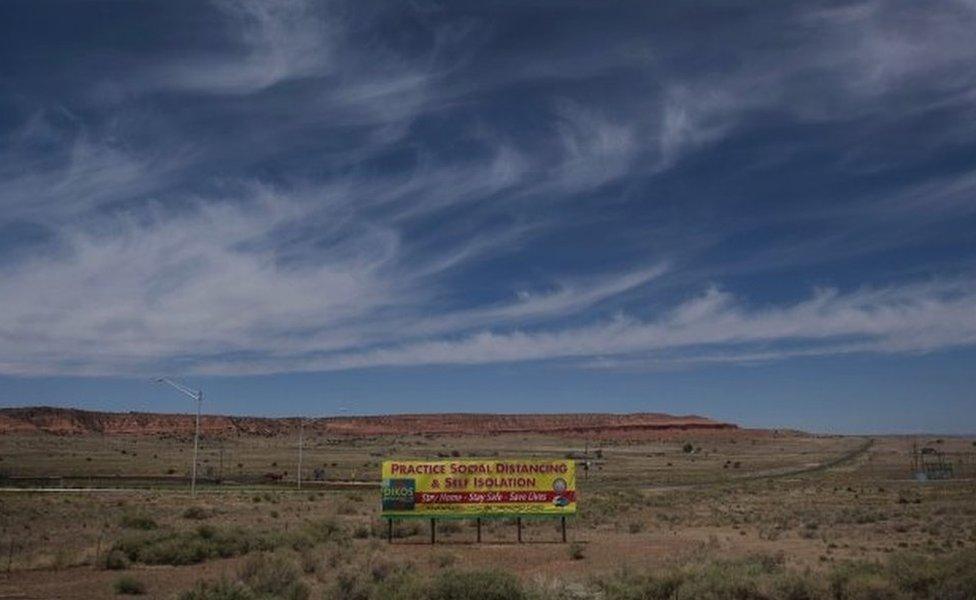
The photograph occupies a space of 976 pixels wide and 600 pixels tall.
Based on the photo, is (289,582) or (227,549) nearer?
(289,582)

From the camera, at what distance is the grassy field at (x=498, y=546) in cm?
→ 1853

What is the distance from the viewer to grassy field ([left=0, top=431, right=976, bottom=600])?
730 inches

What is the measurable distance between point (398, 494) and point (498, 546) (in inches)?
173

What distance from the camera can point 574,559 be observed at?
88.3ft

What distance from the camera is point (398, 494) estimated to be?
32.7m

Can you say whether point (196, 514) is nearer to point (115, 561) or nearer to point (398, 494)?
point (398, 494)

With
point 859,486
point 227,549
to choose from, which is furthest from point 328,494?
point 859,486

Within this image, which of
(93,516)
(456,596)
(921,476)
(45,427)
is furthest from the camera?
(45,427)

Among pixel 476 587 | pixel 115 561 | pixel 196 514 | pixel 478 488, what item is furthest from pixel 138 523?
pixel 476 587

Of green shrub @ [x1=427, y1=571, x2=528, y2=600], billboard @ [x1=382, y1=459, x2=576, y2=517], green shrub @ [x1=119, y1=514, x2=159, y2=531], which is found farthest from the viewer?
green shrub @ [x1=119, y1=514, x2=159, y2=531]

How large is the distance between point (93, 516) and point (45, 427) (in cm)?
17063

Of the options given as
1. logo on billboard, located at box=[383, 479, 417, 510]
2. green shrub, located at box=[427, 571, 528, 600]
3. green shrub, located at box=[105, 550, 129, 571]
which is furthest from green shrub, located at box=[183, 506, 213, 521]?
green shrub, located at box=[427, 571, 528, 600]

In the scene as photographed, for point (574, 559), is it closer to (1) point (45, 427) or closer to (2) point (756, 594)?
(2) point (756, 594)

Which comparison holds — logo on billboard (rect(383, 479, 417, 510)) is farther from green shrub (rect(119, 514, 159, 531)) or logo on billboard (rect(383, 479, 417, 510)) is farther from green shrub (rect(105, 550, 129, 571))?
green shrub (rect(105, 550, 129, 571))
